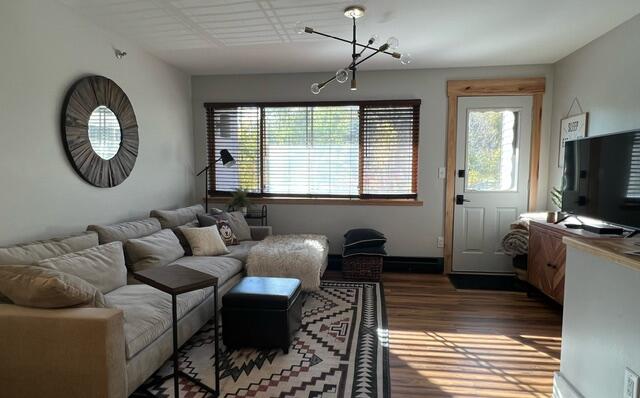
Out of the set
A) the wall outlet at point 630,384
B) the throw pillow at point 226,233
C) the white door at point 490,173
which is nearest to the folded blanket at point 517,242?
the white door at point 490,173

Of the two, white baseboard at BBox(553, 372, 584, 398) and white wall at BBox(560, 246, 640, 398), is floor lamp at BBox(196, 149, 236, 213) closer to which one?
white wall at BBox(560, 246, 640, 398)

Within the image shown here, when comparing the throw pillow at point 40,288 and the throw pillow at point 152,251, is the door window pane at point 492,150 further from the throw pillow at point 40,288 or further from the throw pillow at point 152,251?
the throw pillow at point 40,288

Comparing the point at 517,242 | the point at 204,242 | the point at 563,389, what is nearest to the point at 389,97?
the point at 517,242

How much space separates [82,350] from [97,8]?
8.26 ft

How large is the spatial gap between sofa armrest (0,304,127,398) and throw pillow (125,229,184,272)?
1.08 meters

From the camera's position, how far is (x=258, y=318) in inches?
97.0

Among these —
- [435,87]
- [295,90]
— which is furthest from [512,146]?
[295,90]

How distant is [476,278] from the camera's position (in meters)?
4.26

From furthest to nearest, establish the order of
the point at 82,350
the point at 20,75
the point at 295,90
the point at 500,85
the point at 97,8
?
1. the point at 295,90
2. the point at 500,85
3. the point at 97,8
4. the point at 20,75
5. the point at 82,350

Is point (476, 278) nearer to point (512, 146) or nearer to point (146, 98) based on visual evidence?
point (512, 146)

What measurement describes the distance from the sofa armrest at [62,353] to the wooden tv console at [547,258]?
3212 mm

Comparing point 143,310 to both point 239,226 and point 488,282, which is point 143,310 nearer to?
point 239,226

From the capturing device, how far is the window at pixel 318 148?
447 centimetres

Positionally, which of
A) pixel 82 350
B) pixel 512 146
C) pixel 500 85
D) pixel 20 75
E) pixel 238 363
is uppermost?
pixel 500 85
